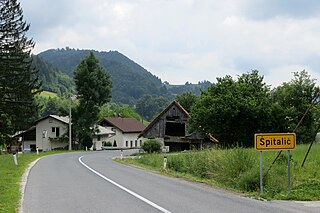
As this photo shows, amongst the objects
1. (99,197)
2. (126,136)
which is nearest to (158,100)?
(126,136)

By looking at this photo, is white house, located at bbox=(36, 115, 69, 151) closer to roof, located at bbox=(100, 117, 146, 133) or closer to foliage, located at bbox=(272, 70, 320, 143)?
roof, located at bbox=(100, 117, 146, 133)

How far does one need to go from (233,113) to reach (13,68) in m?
26.0

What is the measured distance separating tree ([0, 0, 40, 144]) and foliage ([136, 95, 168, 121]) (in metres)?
131

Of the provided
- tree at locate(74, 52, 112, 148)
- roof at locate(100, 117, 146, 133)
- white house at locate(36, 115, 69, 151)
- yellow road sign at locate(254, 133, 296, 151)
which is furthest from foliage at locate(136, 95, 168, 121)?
yellow road sign at locate(254, 133, 296, 151)

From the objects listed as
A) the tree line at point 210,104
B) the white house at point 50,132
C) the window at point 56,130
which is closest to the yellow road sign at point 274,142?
the tree line at point 210,104

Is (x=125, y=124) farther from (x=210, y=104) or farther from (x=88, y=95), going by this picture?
(x=210, y=104)

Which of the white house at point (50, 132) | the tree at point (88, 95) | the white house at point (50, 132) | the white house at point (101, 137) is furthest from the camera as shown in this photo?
the white house at point (101, 137)

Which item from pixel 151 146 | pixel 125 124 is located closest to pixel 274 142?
pixel 151 146

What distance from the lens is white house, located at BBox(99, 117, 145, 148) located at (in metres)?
97.3

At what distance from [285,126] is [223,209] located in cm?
4269

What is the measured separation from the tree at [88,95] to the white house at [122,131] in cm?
1912

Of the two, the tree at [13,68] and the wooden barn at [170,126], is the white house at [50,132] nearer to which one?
the wooden barn at [170,126]

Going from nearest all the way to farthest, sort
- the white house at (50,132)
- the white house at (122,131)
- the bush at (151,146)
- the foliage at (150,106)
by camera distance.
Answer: the bush at (151,146) < the white house at (50,132) < the white house at (122,131) < the foliage at (150,106)

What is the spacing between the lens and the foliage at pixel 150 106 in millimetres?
186125
